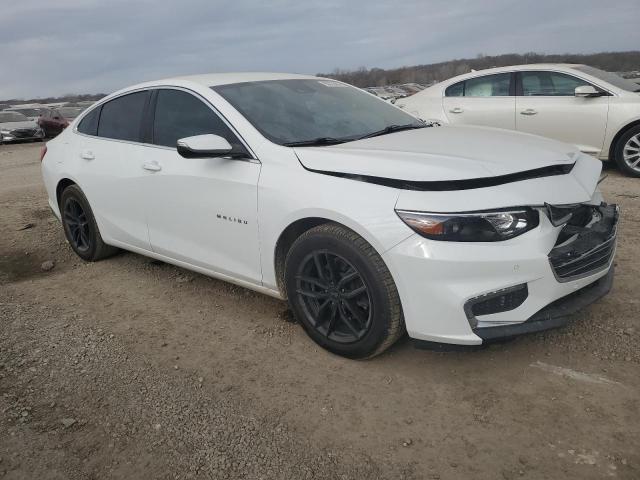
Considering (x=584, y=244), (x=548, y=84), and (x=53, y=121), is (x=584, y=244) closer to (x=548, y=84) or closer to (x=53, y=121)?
(x=548, y=84)

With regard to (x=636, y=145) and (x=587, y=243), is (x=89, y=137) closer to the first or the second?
(x=587, y=243)

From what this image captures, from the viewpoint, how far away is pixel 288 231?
317cm

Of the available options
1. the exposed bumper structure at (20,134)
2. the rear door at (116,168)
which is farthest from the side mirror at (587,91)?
the exposed bumper structure at (20,134)

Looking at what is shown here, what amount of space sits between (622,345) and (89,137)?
424cm

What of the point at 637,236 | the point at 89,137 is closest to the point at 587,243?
the point at 637,236

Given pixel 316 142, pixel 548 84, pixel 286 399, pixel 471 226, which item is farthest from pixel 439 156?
pixel 548 84

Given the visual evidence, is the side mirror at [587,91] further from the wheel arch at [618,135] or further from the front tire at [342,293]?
the front tire at [342,293]

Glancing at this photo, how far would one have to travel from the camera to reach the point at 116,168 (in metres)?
4.27

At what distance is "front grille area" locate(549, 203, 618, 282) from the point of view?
8.86 feet

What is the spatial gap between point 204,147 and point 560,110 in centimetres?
588

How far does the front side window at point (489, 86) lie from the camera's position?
8016 mm

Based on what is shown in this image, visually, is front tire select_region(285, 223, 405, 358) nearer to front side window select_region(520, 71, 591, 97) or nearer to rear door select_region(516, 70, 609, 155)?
rear door select_region(516, 70, 609, 155)

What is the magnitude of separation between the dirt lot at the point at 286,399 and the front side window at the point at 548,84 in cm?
442

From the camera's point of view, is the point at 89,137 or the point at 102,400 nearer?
the point at 102,400
